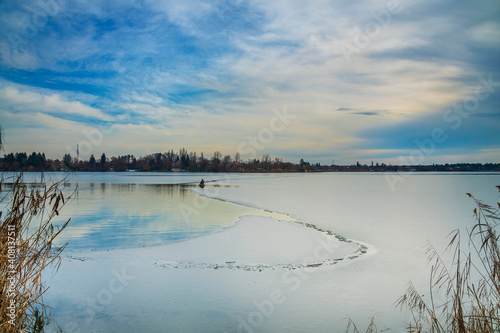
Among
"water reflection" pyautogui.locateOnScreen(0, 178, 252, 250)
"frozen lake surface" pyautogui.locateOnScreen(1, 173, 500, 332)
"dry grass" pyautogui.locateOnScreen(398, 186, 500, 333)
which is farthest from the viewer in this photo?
"water reflection" pyautogui.locateOnScreen(0, 178, 252, 250)

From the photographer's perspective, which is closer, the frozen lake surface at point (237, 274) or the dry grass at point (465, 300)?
the dry grass at point (465, 300)

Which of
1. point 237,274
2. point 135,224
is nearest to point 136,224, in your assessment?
point 135,224

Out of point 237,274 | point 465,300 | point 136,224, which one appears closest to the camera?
point 465,300

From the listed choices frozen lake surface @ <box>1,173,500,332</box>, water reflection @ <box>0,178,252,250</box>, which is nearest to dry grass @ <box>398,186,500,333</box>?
frozen lake surface @ <box>1,173,500,332</box>

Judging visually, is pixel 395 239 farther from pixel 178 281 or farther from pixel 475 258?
pixel 178 281

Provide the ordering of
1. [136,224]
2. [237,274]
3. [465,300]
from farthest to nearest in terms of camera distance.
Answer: [136,224] → [237,274] → [465,300]

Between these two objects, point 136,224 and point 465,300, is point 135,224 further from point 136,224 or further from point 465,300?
point 465,300

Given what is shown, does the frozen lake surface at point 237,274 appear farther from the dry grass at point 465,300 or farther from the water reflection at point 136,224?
the dry grass at point 465,300

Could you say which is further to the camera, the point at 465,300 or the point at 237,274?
the point at 237,274

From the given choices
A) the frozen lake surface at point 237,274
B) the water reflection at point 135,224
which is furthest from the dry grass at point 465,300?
the water reflection at point 135,224

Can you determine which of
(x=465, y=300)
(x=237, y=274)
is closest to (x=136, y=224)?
(x=237, y=274)

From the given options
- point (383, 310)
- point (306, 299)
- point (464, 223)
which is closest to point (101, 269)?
point (306, 299)

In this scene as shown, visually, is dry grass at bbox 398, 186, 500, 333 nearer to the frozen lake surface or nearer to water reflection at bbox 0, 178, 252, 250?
the frozen lake surface

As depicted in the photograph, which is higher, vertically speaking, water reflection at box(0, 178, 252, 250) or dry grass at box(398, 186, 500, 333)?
dry grass at box(398, 186, 500, 333)
